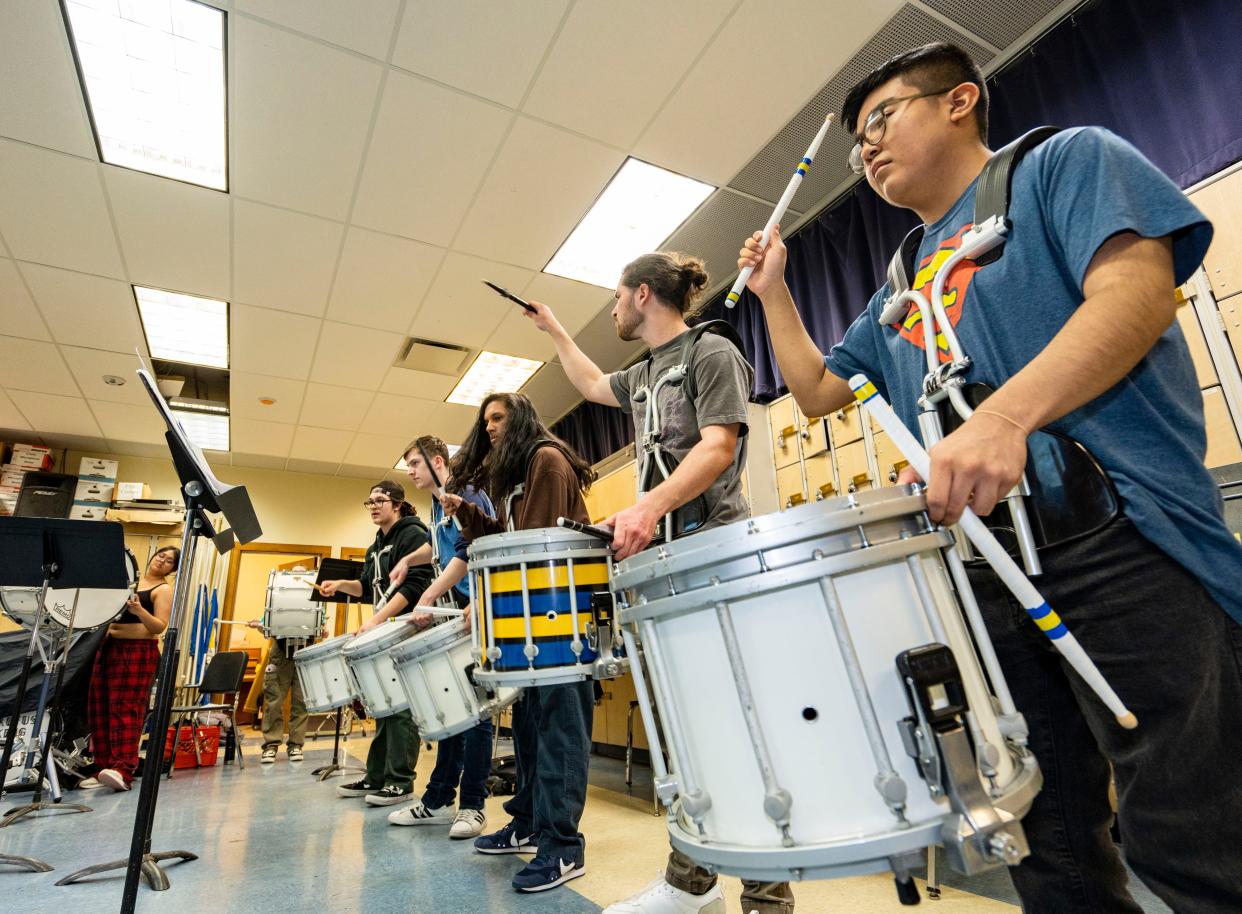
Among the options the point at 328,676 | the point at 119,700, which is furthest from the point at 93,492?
the point at 328,676

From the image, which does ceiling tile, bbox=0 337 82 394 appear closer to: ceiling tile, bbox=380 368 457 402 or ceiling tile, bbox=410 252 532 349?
ceiling tile, bbox=380 368 457 402

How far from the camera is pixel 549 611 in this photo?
52.2 inches

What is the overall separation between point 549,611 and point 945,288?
0.93 metres

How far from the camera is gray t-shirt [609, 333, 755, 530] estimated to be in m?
1.51

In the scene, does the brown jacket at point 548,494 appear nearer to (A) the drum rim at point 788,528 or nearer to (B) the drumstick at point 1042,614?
(A) the drum rim at point 788,528

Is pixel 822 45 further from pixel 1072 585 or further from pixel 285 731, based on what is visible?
pixel 285 731

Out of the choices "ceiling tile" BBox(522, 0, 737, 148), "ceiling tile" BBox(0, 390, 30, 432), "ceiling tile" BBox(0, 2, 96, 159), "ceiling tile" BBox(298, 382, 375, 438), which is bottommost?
"ceiling tile" BBox(522, 0, 737, 148)

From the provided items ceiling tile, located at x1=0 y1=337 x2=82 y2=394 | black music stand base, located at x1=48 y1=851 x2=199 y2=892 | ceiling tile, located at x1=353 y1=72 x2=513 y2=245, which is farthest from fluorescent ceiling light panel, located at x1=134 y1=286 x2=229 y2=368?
black music stand base, located at x1=48 y1=851 x2=199 y2=892

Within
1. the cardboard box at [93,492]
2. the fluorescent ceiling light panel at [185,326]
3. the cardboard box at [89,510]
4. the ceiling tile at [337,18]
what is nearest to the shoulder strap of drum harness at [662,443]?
the ceiling tile at [337,18]

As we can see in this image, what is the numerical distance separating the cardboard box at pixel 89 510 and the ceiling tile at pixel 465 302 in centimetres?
483

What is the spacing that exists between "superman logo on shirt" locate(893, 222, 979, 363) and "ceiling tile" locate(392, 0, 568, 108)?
8.24 ft

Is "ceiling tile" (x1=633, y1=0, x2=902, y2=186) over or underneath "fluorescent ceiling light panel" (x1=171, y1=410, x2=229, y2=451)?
underneath

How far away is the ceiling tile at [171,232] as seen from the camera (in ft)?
12.1

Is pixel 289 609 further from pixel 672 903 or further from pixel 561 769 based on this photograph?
pixel 672 903
